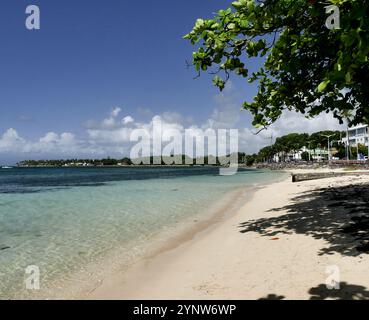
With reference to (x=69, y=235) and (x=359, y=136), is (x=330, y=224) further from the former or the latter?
(x=359, y=136)

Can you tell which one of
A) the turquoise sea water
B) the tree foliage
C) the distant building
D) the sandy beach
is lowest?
the turquoise sea water

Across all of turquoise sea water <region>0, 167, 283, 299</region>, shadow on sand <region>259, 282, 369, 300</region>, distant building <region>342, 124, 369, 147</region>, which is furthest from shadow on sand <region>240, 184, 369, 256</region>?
distant building <region>342, 124, 369, 147</region>

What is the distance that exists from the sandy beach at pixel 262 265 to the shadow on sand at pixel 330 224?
25 mm

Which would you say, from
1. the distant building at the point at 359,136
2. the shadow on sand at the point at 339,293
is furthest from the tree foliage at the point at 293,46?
the distant building at the point at 359,136

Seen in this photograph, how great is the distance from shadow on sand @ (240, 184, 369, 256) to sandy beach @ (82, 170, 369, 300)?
0.08 feet

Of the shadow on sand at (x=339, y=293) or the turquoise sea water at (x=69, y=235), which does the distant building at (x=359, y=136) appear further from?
the shadow on sand at (x=339, y=293)

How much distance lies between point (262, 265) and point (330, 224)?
4727mm

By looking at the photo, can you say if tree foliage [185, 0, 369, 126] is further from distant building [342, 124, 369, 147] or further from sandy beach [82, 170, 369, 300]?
distant building [342, 124, 369, 147]

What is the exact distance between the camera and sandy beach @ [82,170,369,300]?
6598 mm

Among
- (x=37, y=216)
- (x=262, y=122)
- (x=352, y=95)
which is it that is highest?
(x=352, y=95)

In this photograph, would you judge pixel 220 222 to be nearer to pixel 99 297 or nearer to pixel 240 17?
pixel 99 297
